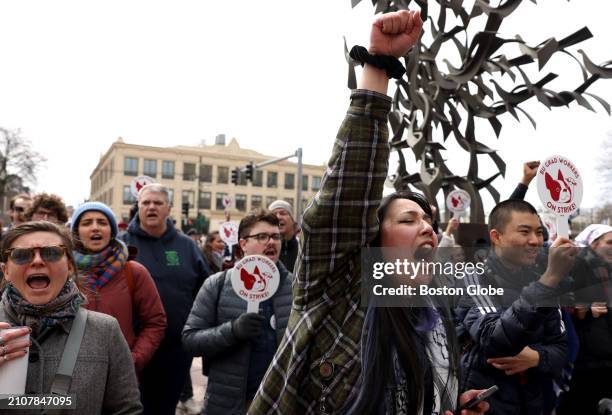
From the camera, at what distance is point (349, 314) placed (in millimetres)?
1479

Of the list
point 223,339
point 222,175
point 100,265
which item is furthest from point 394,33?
point 222,175

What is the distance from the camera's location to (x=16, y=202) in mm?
5316

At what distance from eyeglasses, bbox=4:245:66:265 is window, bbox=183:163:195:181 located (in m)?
72.2

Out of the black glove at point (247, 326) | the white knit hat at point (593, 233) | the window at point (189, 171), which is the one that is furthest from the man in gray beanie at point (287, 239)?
the window at point (189, 171)

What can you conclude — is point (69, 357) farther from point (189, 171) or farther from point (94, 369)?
point (189, 171)

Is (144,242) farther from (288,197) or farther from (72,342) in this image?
(288,197)

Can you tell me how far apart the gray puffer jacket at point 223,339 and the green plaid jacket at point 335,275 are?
157cm

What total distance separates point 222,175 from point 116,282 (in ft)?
239

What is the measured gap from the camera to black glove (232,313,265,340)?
9.68 feet

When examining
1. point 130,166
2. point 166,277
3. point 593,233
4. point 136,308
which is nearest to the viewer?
point 136,308

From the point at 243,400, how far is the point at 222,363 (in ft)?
0.78

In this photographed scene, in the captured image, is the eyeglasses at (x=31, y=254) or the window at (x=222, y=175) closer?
the eyeglasses at (x=31, y=254)

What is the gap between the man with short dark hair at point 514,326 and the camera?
210 centimetres

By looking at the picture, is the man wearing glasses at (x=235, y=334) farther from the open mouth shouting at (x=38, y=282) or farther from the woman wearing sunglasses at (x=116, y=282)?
the open mouth shouting at (x=38, y=282)
